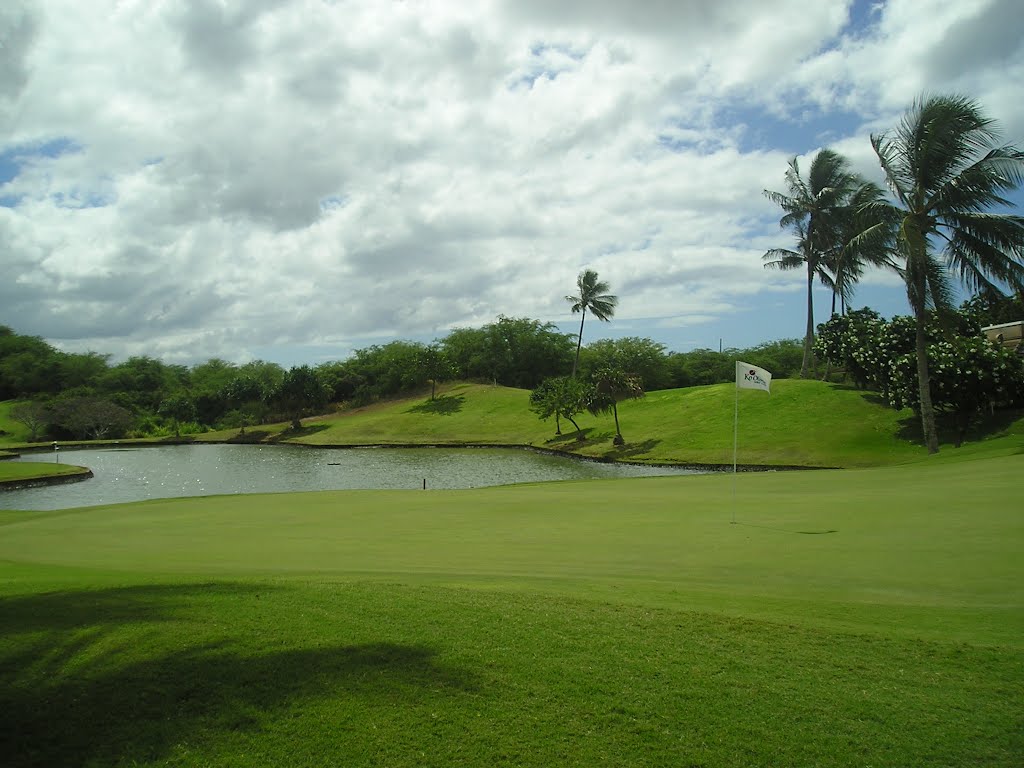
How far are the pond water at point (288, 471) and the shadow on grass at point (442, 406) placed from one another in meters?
13.3

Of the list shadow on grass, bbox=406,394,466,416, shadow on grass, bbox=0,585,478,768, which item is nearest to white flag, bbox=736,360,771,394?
shadow on grass, bbox=0,585,478,768

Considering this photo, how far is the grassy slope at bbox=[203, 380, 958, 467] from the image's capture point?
148 feet

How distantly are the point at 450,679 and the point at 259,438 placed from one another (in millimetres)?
87345

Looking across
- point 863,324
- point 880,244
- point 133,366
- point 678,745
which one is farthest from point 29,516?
point 133,366

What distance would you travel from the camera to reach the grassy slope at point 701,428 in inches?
1779

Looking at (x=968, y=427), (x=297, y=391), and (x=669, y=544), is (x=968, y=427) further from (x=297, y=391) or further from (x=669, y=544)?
(x=297, y=391)

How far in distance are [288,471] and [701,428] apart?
33.0 metres

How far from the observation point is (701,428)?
55500mm

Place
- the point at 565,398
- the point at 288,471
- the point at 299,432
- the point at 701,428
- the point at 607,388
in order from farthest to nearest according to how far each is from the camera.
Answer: the point at 299,432 → the point at 565,398 → the point at 288,471 → the point at 607,388 → the point at 701,428

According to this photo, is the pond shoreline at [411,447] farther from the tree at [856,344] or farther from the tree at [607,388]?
the tree at [856,344]

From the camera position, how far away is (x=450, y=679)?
19.7 ft

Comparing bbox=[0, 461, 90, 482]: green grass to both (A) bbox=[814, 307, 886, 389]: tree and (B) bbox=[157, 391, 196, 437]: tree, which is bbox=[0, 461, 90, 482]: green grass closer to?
(B) bbox=[157, 391, 196, 437]: tree

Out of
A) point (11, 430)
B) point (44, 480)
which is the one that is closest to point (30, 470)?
point (44, 480)

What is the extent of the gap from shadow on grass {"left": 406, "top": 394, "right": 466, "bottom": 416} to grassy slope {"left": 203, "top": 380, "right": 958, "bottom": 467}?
28cm
